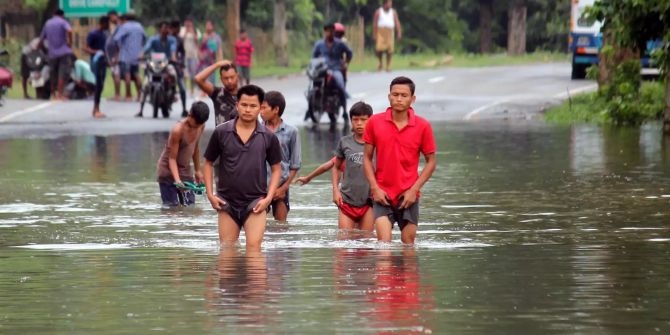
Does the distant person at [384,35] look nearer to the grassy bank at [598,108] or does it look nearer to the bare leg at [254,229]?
the grassy bank at [598,108]

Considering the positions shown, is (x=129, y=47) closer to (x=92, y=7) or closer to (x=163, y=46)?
(x=163, y=46)

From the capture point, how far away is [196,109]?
52.7ft

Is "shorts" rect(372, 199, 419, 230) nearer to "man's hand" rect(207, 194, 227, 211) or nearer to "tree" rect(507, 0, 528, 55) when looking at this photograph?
"man's hand" rect(207, 194, 227, 211)

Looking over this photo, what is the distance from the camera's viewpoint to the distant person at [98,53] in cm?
3391

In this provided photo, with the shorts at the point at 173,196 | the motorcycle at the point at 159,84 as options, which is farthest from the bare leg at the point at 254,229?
the motorcycle at the point at 159,84

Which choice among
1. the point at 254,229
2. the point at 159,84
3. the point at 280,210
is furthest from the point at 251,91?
the point at 159,84

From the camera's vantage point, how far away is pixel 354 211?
1434 cm

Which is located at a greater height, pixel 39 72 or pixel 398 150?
pixel 398 150

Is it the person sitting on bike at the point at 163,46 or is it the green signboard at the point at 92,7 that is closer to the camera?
the person sitting on bike at the point at 163,46

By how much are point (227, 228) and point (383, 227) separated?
1.09m

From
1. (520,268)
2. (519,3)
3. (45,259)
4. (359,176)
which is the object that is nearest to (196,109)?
(359,176)

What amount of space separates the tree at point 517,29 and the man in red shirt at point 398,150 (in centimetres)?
6336

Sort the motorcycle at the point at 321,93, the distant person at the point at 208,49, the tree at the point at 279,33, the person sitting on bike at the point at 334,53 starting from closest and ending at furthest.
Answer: the person sitting on bike at the point at 334,53 → the motorcycle at the point at 321,93 → the distant person at the point at 208,49 → the tree at the point at 279,33

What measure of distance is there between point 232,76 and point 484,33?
210 feet
